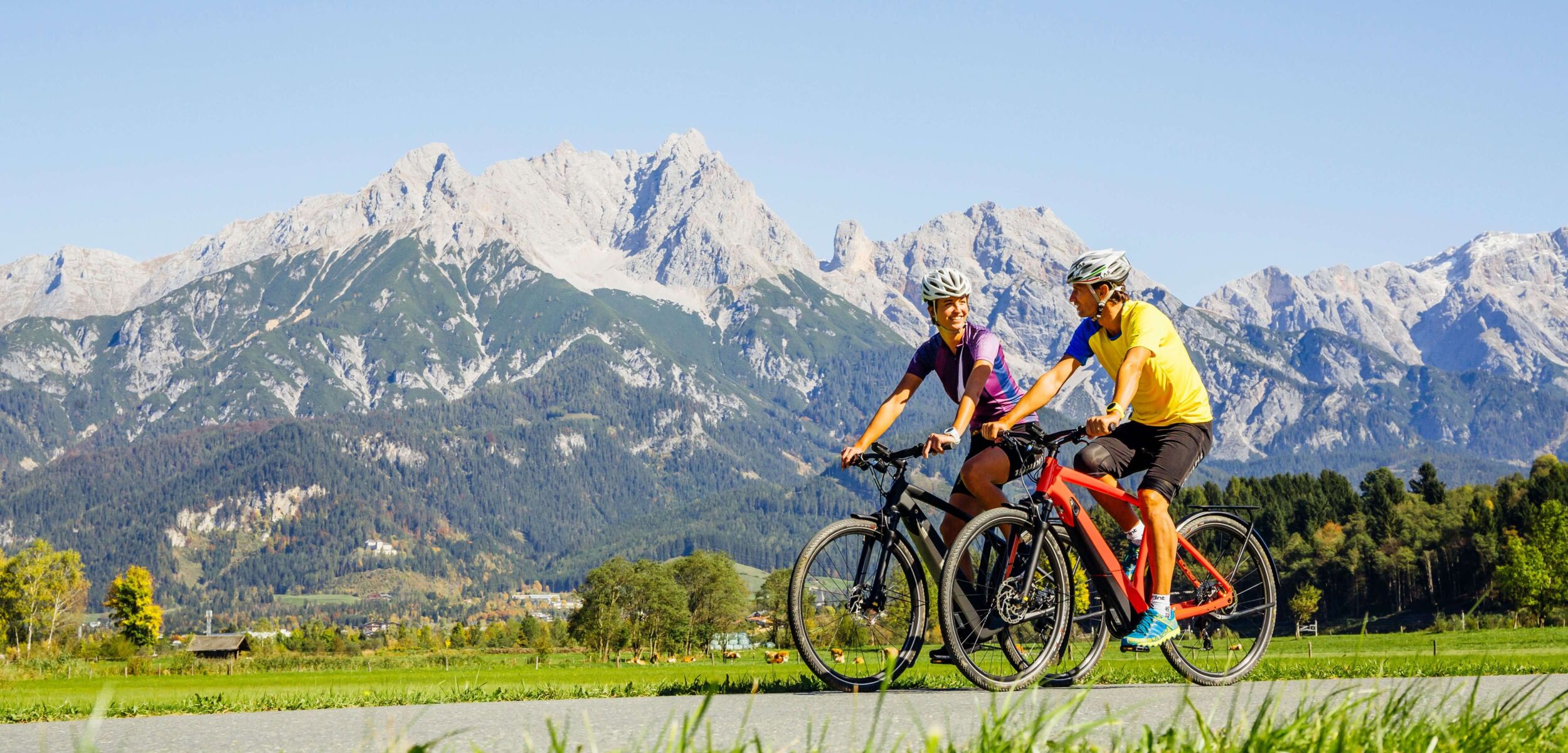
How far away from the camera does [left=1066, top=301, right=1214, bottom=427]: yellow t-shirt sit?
9812mm

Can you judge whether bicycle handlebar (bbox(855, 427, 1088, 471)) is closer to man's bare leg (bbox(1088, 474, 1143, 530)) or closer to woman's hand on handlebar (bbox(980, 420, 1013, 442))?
woman's hand on handlebar (bbox(980, 420, 1013, 442))

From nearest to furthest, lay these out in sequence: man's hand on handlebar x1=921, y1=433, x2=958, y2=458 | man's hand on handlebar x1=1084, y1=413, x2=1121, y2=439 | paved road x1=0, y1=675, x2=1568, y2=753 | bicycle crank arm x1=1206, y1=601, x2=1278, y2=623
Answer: paved road x1=0, y1=675, x2=1568, y2=753 → man's hand on handlebar x1=921, y1=433, x2=958, y2=458 → man's hand on handlebar x1=1084, y1=413, x2=1121, y2=439 → bicycle crank arm x1=1206, y1=601, x2=1278, y2=623

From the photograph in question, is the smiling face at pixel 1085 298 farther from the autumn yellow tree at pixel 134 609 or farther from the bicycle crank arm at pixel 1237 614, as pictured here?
the autumn yellow tree at pixel 134 609

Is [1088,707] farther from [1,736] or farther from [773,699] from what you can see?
[1,736]

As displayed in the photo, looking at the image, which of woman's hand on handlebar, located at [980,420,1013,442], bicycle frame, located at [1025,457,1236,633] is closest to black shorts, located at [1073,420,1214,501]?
bicycle frame, located at [1025,457,1236,633]

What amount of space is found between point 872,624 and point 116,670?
7430 centimetres

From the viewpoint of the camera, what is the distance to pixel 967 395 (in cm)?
1032

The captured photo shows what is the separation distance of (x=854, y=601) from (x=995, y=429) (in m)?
1.60

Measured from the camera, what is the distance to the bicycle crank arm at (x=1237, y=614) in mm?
10523

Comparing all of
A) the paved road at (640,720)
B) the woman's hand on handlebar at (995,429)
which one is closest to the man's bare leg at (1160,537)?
the paved road at (640,720)

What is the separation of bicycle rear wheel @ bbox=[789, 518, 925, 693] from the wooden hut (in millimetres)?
147363

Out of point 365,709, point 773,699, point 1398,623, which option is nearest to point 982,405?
point 773,699

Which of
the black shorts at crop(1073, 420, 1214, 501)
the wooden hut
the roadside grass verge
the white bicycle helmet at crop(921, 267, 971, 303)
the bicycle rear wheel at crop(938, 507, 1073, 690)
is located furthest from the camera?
the wooden hut

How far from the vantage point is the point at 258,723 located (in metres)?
8.26
